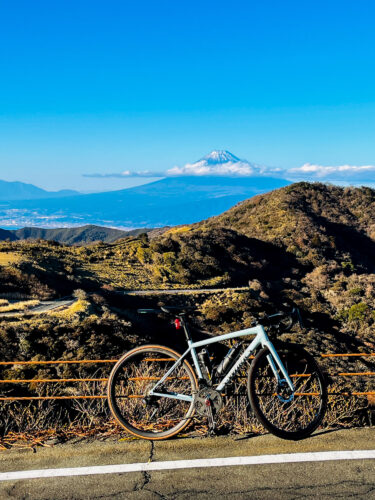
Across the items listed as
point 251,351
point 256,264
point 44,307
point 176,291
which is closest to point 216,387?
point 251,351

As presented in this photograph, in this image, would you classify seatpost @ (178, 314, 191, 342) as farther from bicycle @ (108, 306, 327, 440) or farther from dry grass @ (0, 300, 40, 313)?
dry grass @ (0, 300, 40, 313)

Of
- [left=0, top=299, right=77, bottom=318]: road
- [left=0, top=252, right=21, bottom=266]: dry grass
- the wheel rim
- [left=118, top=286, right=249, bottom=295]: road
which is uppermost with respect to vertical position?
the wheel rim

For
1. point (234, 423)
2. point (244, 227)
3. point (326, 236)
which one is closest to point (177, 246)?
point (244, 227)

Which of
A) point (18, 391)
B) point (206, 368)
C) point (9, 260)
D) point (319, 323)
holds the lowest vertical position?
point (319, 323)

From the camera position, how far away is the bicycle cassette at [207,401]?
382 centimetres

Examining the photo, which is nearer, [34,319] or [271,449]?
[271,449]

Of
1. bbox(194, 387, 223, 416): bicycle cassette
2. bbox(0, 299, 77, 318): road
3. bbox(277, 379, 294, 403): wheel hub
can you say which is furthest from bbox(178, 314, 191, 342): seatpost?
bbox(0, 299, 77, 318): road

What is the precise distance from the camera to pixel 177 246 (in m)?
44.6

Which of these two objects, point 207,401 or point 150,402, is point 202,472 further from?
point 150,402

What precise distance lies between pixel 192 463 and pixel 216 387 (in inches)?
27.3

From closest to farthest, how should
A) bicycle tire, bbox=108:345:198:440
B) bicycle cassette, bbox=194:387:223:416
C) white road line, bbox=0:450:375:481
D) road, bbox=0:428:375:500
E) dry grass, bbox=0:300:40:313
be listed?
road, bbox=0:428:375:500 → white road line, bbox=0:450:375:481 → bicycle cassette, bbox=194:387:223:416 → bicycle tire, bbox=108:345:198:440 → dry grass, bbox=0:300:40:313

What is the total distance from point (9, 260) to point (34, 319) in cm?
1127

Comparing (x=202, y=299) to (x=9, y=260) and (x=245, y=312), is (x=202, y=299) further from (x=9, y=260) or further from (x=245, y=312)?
(x=9, y=260)

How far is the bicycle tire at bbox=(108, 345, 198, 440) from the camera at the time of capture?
401 cm
